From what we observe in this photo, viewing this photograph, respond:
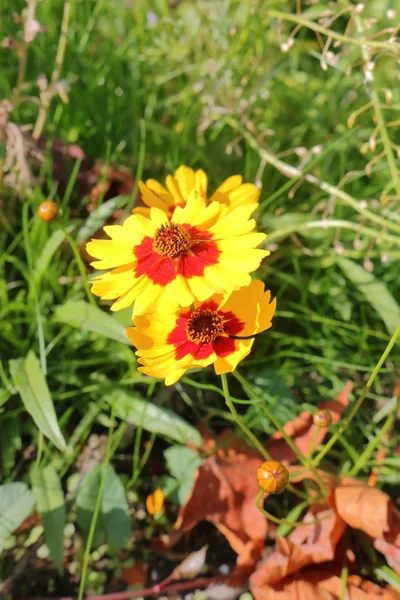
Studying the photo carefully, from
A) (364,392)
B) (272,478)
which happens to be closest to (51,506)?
(272,478)

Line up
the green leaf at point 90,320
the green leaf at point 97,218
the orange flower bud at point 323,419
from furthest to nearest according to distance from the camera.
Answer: the green leaf at point 97,218 < the green leaf at point 90,320 < the orange flower bud at point 323,419

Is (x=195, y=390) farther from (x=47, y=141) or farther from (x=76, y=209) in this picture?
(x=47, y=141)

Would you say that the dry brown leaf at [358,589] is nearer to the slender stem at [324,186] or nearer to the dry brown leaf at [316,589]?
the dry brown leaf at [316,589]

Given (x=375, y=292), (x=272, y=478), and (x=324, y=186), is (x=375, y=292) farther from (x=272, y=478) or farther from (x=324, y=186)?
A: (x=272, y=478)

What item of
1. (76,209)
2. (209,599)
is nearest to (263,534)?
(209,599)

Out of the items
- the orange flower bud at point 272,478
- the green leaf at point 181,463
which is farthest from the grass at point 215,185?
the orange flower bud at point 272,478

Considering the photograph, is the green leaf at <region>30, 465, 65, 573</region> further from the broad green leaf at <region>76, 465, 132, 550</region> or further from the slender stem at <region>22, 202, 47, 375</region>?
the slender stem at <region>22, 202, 47, 375</region>
